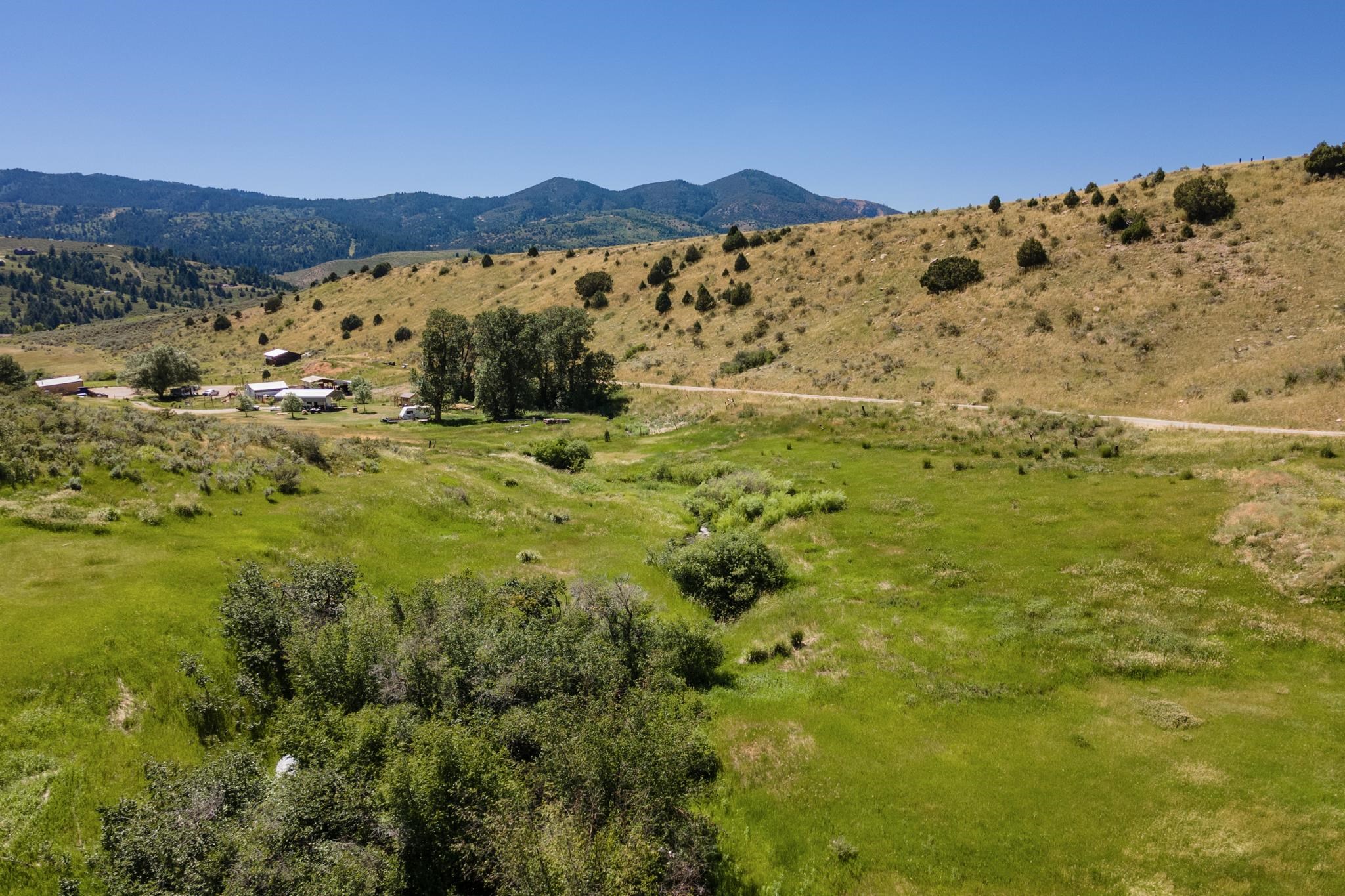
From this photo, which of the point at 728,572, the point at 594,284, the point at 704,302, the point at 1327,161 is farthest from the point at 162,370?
the point at 1327,161

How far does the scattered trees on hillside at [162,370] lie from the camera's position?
91938mm

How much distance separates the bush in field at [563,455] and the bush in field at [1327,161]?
9551 centimetres

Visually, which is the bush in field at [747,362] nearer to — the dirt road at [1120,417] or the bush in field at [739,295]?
the dirt road at [1120,417]

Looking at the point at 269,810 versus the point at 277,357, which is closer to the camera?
the point at 269,810

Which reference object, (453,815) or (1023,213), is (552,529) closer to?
(453,815)

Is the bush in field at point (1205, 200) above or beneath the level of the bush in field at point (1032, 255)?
above

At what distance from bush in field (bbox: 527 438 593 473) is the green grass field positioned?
Answer: 14028 mm

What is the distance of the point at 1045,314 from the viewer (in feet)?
240

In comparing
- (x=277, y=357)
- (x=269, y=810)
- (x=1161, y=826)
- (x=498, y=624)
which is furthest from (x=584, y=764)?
(x=277, y=357)

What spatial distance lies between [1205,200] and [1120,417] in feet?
152

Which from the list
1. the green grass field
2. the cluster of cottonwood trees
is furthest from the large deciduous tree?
the green grass field

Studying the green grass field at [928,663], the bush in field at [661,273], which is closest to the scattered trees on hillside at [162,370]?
the green grass field at [928,663]

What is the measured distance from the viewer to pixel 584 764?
14.2 m

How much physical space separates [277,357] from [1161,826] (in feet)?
485
